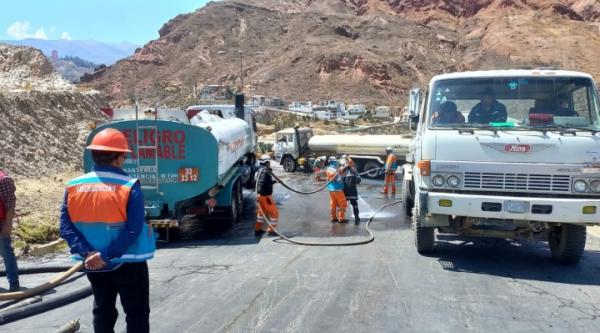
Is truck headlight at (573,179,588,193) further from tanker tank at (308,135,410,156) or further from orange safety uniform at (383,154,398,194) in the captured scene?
tanker tank at (308,135,410,156)

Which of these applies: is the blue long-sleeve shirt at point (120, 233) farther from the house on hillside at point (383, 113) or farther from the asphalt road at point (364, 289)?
the house on hillside at point (383, 113)

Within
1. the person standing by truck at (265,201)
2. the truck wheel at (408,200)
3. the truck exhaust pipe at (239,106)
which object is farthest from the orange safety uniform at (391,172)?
the person standing by truck at (265,201)

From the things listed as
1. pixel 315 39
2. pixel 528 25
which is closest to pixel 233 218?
pixel 315 39

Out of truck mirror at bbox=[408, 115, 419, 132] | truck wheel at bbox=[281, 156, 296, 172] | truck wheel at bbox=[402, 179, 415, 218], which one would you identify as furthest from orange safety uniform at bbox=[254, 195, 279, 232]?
truck wheel at bbox=[281, 156, 296, 172]

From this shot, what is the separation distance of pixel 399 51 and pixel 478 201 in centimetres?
9523

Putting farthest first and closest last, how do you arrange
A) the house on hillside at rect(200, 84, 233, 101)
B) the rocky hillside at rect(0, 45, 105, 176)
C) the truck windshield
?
1. the house on hillside at rect(200, 84, 233, 101)
2. the rocky hillside at rect(0, 45, 105, 176)
3. the truck windshield

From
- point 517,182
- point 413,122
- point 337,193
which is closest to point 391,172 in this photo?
point 337,193

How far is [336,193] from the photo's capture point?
12.6 m

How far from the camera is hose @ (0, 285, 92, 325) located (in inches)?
225

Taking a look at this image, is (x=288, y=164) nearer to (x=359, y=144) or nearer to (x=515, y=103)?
(x=359, y=144)

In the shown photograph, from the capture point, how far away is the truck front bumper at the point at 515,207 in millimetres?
6980

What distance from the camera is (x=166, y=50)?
4638 inches

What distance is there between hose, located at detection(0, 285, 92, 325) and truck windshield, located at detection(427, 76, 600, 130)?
516 cm

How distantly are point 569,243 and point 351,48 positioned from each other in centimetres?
9142
